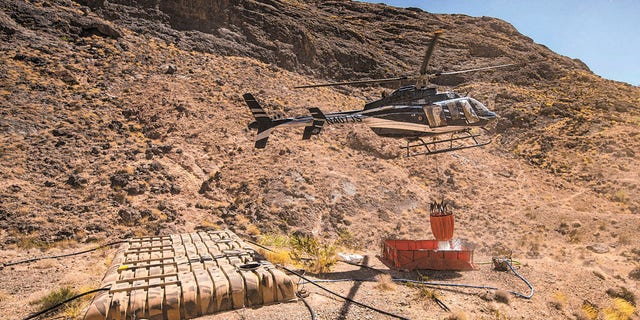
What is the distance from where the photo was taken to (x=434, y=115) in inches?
559

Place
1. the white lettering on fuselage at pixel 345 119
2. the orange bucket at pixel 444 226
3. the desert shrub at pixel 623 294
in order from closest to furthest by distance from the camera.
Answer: the desert shrub at pixel 623 294 < the orange bucket at pixel 444 226 < the white lettering on fuselage at pixel 345 119

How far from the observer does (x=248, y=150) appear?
805 inches

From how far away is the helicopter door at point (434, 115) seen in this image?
14195mm

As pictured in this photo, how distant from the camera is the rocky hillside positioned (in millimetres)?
14469

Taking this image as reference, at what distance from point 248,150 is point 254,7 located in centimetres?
1998

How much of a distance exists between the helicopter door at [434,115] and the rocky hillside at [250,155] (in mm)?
6113

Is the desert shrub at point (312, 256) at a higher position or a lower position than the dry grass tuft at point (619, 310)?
lower

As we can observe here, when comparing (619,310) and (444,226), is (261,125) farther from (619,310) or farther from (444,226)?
(619,310)

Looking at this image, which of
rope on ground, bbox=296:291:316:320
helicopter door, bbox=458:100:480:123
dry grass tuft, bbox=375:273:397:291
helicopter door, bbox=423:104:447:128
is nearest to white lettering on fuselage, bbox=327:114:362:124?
helicopter door, bbox=423:104:447:128

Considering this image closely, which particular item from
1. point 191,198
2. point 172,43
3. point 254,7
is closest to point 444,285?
point 191,198

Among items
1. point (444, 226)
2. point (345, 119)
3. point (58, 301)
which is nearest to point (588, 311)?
point (444, 226)

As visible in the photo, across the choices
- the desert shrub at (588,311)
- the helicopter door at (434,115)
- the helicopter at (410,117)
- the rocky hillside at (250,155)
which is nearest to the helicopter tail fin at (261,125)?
the helicopter at (410,117)

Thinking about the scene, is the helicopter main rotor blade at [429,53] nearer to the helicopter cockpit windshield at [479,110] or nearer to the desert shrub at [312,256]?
the helicopter cockpit windshield at [479,110]

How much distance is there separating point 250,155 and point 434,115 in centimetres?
1052
